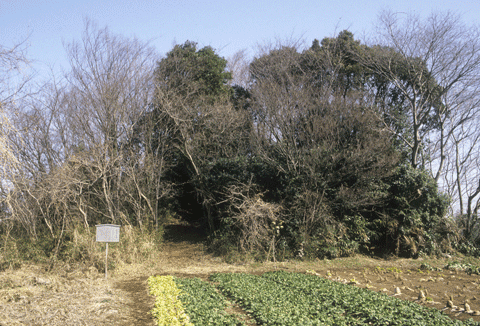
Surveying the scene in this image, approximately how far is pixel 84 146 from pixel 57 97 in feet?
9.55

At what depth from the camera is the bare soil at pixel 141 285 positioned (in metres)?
5.99

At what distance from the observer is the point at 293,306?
6.52 m

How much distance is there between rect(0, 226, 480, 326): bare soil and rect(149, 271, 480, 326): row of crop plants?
47 centimetres

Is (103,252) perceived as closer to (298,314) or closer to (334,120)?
(298,314)

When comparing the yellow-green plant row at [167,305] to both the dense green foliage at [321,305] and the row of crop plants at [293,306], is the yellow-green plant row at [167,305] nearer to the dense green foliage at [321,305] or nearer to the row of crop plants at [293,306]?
the row of crop plants at [293,306]

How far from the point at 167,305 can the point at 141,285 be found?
2.99 m

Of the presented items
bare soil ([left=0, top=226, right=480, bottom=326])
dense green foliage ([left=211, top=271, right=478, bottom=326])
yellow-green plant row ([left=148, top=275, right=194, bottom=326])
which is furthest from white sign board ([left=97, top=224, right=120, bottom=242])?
dense green foliage ([left=211, top=271, right=478, bottom=326])

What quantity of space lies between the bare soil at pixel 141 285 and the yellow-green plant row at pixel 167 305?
0.19m

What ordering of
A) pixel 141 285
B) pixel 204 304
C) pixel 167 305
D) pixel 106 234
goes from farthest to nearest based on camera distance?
pixel 106 234, pixel 141 285, pixel 204 304, pixel 167 305

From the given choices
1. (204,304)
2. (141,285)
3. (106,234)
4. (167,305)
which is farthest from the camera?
(106,234)

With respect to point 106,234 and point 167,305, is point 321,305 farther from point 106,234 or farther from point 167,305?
point 106,234

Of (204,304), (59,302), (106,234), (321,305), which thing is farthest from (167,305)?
(106,234)

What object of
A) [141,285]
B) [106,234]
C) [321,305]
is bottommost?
[141,285]

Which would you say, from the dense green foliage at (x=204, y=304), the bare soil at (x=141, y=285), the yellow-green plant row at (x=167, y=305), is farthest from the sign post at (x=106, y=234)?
the dense green foliage at (x=204, y=304)
